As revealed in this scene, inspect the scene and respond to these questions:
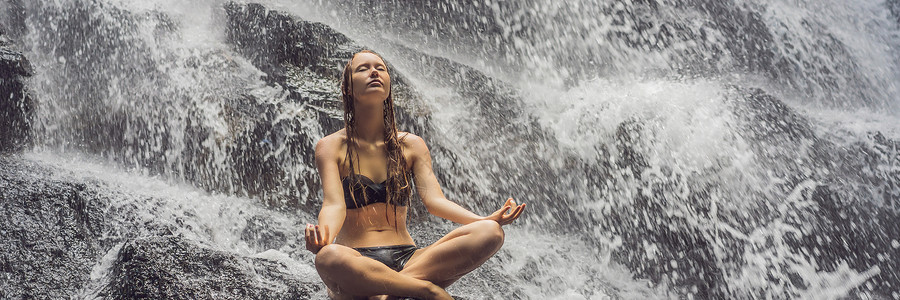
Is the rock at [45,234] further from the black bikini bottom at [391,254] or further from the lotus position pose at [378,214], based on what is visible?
the black bikini bottom at [391,254]

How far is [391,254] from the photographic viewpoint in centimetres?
261

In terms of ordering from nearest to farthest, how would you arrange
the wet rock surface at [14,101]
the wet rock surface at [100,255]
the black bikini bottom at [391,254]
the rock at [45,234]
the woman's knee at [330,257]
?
the woman's knee at [330,257] < the black bikini bottom at [391,254] < the wet rock surface at [100,255] < the rock at [45,234] < the wet rock surface at [14,101]

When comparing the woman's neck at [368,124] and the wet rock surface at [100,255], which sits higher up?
the woman's neck at [368,124]

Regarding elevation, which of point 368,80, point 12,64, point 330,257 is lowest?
point 330,257

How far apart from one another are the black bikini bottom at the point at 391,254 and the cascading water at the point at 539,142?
90cm

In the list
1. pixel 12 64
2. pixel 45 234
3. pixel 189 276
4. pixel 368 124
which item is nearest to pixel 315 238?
pixel 368 124

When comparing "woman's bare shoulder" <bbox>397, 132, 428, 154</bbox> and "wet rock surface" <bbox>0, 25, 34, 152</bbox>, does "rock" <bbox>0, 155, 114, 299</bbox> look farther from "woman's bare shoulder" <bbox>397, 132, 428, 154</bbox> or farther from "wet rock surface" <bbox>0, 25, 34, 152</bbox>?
"woman's bare shoulder" <bbox>397, 132, 428, 154</bbox>

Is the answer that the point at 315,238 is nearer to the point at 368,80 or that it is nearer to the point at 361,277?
the point at 361,277

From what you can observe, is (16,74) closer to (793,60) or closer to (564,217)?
(564,217)

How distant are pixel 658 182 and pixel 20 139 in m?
5.08

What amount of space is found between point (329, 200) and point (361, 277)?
0.46 m

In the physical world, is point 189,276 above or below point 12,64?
below

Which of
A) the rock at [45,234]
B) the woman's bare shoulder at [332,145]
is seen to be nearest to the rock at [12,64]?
the rock at [45,234]

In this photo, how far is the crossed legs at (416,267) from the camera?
2270 millimetres
